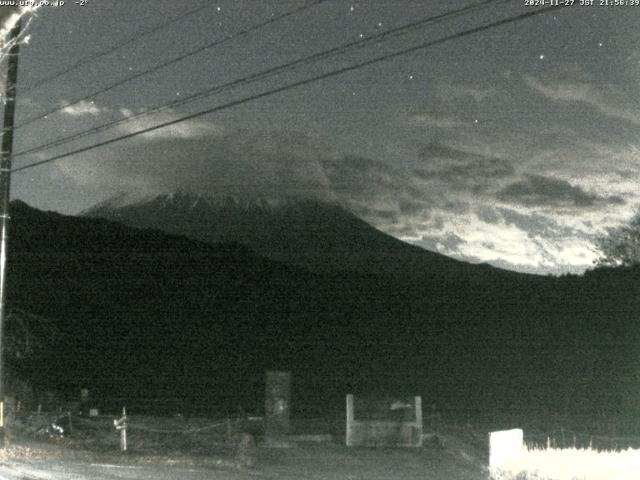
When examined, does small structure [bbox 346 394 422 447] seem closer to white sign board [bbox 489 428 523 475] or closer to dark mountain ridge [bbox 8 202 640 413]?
white sign board [bbox 489 428 523 475]

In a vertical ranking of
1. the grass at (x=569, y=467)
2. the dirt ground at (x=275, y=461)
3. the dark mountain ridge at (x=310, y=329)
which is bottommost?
the dirt ground at (x=275, y=461)

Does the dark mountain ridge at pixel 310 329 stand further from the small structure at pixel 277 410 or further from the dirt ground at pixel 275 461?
the dirt ground at pixel 275 461

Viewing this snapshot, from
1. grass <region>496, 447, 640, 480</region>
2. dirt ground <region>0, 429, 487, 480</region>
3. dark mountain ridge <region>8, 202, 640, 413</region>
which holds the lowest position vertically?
dirt ground <region>0, 429, 487, 480</region>

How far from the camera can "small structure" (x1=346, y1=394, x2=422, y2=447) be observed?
79.6 feet

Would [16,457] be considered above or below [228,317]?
below

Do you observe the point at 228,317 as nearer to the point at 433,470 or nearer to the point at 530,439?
the point at 530,439

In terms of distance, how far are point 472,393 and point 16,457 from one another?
143ft

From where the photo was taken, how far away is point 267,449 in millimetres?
22719

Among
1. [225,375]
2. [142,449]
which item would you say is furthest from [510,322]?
[142,449]

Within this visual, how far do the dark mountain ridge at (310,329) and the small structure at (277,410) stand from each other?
24.9 m

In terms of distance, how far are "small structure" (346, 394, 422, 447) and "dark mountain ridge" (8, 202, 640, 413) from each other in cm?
2490

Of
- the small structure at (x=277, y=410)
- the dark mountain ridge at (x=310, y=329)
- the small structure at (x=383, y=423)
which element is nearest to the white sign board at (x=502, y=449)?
the small structure at (x=383, y=423)

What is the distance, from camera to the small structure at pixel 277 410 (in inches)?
926

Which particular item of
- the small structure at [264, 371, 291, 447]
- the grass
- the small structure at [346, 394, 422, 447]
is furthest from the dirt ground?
the grass
